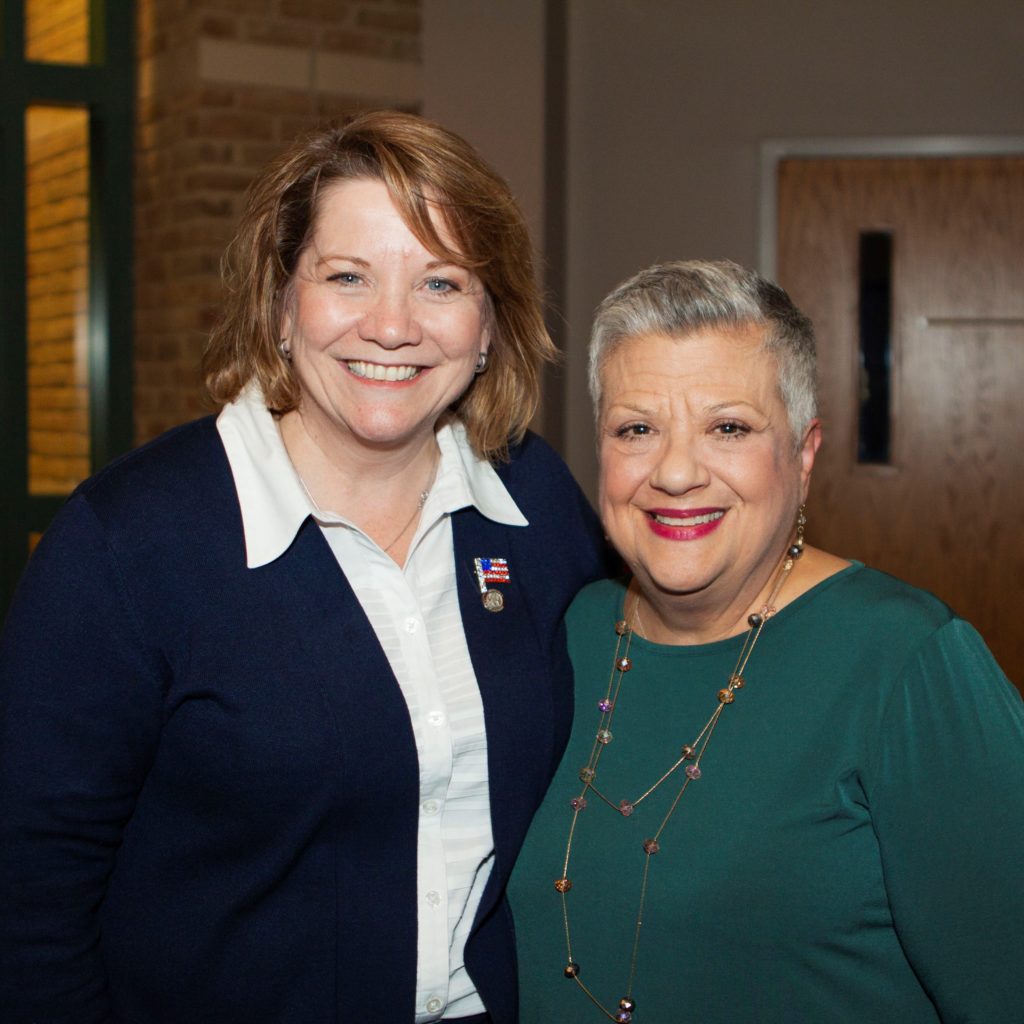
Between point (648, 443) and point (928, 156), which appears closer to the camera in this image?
point (648, 443)

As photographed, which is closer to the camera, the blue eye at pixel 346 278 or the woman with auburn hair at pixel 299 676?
the woman with auburn hair at pixel 299 676

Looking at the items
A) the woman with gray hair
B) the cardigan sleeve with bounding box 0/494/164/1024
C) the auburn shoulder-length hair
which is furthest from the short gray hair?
the cardigan sleeve with bounding box 0/494/164/1024

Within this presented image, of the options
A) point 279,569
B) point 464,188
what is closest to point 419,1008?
point 279,569

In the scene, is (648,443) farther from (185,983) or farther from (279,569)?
(185,983)

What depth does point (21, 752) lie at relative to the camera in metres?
1.52

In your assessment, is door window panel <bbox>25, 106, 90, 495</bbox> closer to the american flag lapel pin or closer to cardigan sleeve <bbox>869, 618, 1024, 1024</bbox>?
the american flag lapel pin

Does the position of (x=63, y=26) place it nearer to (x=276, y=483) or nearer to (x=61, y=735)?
(x=276, y=483)

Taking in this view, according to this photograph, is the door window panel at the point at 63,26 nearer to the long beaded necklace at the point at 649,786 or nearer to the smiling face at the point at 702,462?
the smiling face at the point at 702,462

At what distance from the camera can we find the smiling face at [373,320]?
168 centimetres

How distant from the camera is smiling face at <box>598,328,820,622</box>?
165cm

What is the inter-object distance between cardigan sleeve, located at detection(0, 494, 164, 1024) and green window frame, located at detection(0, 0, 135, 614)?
123 inches

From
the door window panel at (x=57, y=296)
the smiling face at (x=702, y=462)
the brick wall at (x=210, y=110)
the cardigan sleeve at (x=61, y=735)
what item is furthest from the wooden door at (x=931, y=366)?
the cardigan sleeve at (x=61, y=735)

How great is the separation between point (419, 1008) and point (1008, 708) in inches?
34.2

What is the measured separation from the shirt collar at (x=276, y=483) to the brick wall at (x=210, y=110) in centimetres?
245
